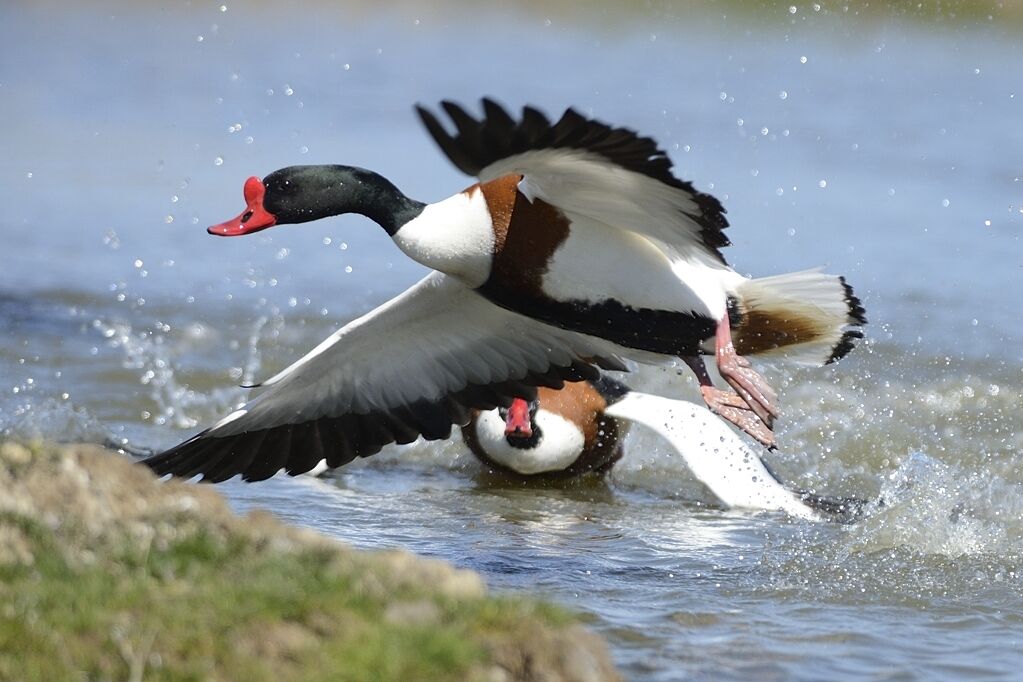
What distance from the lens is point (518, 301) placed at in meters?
5.36

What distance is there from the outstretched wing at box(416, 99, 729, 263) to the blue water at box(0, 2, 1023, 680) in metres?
1.26

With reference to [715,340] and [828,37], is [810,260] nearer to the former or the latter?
[715,340]

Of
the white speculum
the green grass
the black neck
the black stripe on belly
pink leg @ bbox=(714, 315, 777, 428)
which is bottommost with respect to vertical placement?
the green grass

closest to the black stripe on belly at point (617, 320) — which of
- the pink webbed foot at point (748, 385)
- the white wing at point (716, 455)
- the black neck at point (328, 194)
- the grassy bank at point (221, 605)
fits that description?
the pink webbed foot at point (748, 385)

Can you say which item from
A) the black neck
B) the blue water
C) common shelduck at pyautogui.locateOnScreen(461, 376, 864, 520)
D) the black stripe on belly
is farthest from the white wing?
the black neck

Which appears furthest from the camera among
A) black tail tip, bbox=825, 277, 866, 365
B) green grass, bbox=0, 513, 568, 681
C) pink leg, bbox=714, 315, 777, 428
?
black tail tip, bbox=825, 277, 866, 365

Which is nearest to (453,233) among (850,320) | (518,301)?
(518,301)

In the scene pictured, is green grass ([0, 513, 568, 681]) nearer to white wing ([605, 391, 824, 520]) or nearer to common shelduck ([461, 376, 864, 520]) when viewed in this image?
white wing ([605, 391, 824, 520])

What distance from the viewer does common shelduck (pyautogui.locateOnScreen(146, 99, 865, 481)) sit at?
15.6 ft

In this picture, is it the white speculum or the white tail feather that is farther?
the white speculum

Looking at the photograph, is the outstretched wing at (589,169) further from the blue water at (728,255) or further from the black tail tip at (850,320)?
the blue water at (728,255)

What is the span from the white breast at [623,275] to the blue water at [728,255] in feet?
3.23

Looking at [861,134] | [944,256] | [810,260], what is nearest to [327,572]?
[810,260]

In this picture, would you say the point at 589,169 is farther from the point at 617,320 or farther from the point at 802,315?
the point at 802,315
